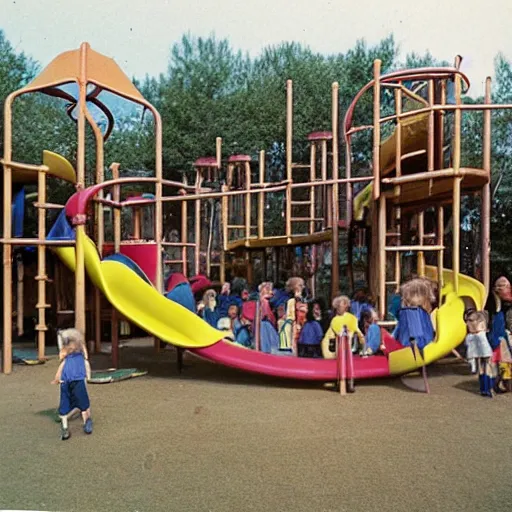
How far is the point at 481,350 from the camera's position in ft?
18.4

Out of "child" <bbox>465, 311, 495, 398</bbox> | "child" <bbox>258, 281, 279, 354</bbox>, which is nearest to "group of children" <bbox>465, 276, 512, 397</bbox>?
"child" <bbox>465, 311, 495, 398</bbox>

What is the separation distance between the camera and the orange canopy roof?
692 centimetres

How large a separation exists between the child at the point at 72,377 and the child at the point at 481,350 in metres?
3.44

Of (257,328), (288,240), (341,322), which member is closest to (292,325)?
(257,328)

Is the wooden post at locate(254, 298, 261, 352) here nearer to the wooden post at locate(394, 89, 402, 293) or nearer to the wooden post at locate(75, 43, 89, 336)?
the wooden post at locate(394, 89, 402, 293)

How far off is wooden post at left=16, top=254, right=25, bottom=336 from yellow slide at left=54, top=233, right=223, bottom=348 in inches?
141

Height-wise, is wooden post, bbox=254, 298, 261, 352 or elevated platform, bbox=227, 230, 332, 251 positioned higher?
elevated platform, bbox=227, 230, 332, 251

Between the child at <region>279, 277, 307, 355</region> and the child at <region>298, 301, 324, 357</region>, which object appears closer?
the child at <region>298, 301, 324, 357</region>

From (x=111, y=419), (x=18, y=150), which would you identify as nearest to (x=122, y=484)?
(x=111, y=419)

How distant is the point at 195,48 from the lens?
1357 cm

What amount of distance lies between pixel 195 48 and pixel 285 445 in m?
11.3

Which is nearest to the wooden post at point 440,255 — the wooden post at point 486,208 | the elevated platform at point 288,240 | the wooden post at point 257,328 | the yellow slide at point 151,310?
the wooden post at point 486,208

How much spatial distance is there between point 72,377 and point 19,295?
5.69 m

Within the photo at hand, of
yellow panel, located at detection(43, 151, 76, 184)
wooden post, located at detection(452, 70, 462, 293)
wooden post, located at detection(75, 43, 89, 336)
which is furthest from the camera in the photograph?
yellow panel, located at detection(43, 151, 76, 184)
